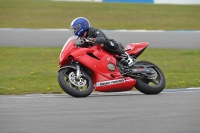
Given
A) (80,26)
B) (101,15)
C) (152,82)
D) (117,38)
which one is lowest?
(101,15)

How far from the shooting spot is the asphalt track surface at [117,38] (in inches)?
725

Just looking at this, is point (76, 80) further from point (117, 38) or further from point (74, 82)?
point (117, 38)

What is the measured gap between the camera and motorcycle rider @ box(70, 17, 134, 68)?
942cm

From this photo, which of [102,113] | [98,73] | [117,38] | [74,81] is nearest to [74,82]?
[74,81]

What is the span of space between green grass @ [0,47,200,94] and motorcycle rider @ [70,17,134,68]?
1.22 meters

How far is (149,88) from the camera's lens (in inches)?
373

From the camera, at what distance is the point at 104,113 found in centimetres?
742

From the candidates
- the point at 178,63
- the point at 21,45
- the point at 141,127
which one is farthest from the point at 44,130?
the point at 21,45

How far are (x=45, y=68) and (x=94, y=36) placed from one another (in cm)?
413

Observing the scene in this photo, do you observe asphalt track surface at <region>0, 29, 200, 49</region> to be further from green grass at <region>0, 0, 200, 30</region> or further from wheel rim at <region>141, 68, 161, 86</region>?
wheel rim at <region>141, 68, 161, 86</region>

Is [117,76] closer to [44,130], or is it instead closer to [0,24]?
[44,130]

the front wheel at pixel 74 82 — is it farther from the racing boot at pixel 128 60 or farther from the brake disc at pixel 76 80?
the racing boot at pixel 128 60

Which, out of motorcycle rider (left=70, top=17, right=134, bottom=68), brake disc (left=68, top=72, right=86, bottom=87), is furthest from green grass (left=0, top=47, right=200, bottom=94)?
motorcycle rider (left=70, top=17, right=134, bottom=68)

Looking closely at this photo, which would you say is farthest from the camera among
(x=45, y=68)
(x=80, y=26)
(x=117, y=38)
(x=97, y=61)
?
(x=117, y=38)
